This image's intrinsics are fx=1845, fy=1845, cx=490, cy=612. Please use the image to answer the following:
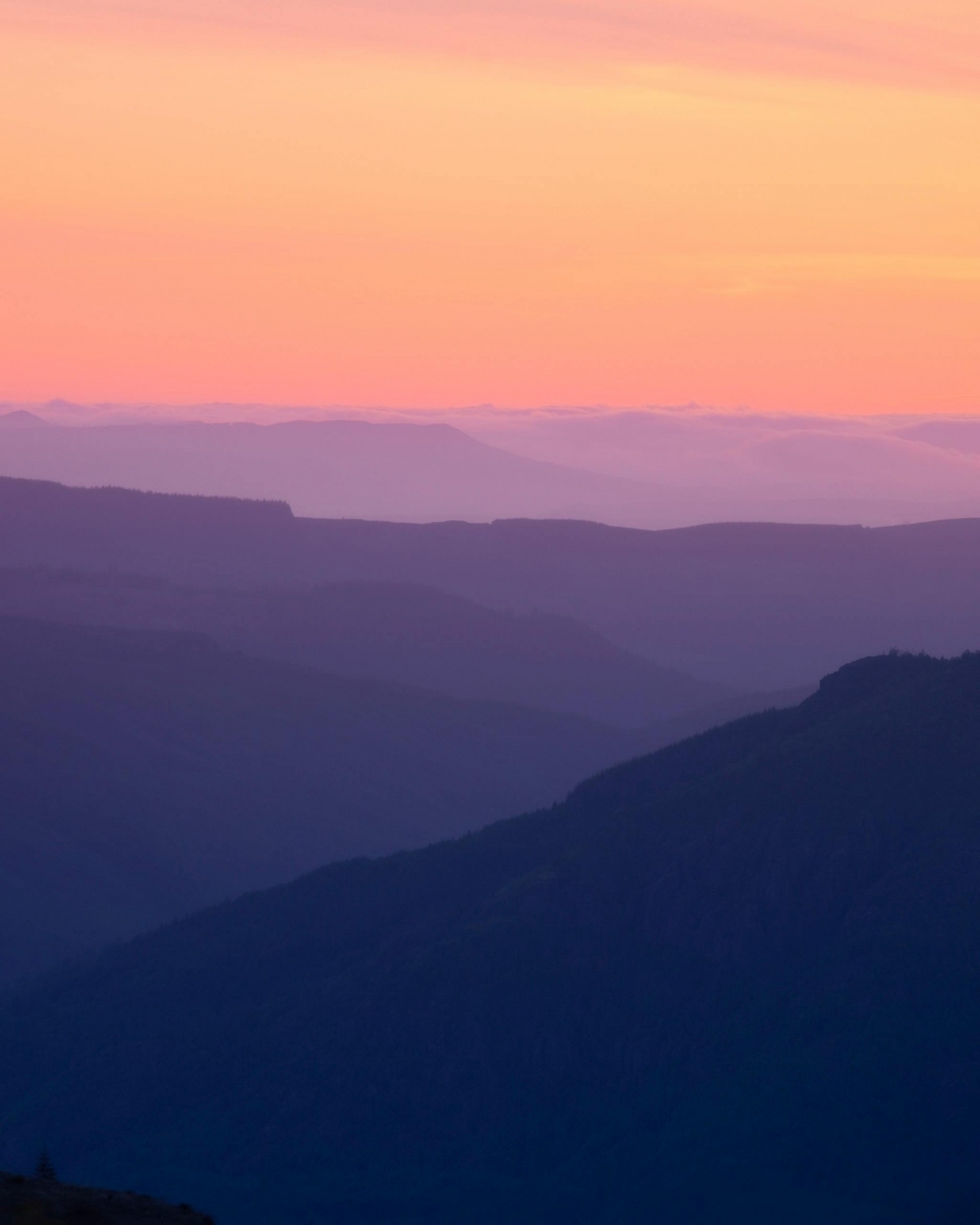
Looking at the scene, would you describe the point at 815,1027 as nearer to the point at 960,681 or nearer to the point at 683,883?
the point at 683,883

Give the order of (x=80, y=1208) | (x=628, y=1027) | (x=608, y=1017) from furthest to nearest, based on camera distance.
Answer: (x=608, y=1017) → (x=628, y=1027) → (x=80, y=1208)

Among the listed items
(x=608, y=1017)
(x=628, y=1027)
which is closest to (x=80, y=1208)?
(x=628, y=1027)

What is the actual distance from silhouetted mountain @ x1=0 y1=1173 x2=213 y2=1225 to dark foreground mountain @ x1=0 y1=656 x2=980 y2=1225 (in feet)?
133

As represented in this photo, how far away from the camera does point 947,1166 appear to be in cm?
6844

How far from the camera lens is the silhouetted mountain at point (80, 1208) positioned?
31.1m

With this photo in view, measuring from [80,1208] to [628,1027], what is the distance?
5059 centimetres

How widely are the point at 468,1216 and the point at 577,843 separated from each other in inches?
942

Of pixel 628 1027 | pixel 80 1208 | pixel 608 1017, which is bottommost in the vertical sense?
pixel 628 1027

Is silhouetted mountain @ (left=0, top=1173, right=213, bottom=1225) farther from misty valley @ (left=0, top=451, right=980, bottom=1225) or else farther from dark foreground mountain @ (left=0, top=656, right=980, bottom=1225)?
dark foreground mountain @ (left=0, top=656, right=980, bottom=1225)

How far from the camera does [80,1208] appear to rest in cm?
3173

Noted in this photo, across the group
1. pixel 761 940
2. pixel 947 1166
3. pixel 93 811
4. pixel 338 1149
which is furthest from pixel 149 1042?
pixel 93 811

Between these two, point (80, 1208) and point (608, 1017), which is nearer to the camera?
point (80, 1208)

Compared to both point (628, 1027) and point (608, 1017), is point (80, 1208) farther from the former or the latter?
point (608, 1017)

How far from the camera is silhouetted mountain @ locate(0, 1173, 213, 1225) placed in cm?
3114
